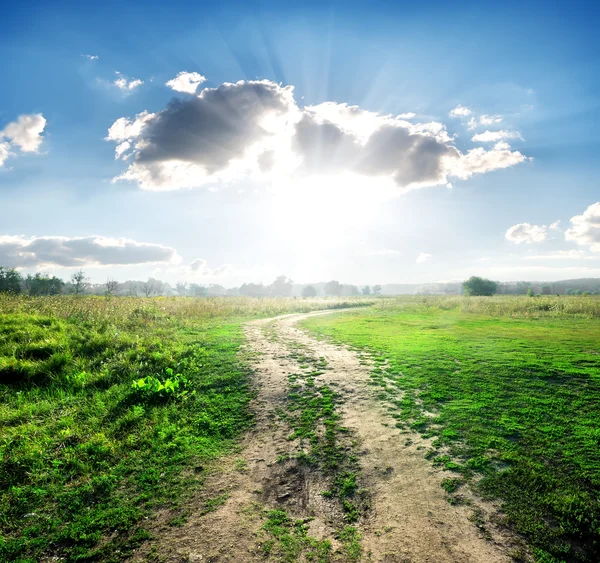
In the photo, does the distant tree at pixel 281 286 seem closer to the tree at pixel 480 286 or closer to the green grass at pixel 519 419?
the tree at pixel 480 286

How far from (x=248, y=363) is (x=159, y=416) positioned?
13.4 ft

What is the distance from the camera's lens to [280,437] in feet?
23.5

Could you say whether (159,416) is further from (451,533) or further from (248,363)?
(451,533)

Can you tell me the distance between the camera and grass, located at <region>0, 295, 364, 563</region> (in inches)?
192

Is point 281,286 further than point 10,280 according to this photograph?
Yes

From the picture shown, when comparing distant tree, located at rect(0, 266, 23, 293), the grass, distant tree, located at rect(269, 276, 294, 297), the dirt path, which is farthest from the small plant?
distant tree, located at rect(269, 276, 294, 297)

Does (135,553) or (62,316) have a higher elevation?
(62,316)

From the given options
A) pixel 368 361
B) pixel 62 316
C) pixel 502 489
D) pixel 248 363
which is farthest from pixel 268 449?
pixel 62 316

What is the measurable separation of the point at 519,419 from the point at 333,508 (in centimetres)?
479

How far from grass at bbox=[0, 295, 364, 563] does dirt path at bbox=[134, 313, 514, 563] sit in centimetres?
62

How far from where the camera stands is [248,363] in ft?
38.8

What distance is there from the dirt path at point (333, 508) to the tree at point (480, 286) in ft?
281

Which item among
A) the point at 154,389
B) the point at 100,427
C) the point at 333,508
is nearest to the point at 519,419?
the point at 333,508

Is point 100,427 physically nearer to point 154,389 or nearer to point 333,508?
point 154,389
